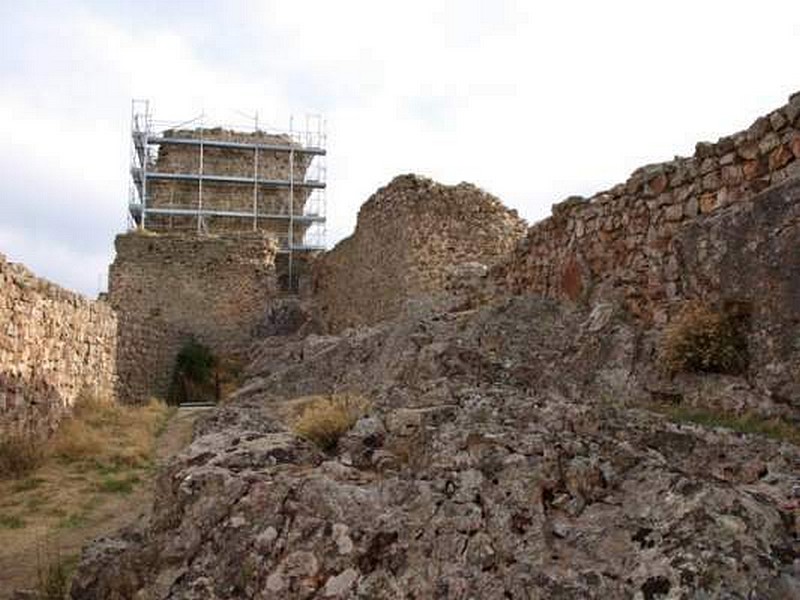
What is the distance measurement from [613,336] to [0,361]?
688cm

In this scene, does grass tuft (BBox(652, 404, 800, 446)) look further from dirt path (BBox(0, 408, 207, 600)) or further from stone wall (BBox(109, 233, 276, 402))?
stone wall (BBox(109, 233, 276, 402))

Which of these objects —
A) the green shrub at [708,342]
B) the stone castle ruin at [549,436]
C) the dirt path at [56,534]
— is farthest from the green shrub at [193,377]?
the green shrub at [708,342]

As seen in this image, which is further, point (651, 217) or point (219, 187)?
point (219, 187)

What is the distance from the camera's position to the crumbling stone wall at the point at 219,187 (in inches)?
1304

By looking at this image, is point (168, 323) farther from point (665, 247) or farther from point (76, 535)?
point (665, 247)

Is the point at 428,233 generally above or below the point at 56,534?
above

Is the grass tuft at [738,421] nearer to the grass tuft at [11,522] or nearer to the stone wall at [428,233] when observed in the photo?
the grass tuft at [11,522]

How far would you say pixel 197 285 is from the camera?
24406 mm

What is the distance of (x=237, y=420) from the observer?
9.81 meters

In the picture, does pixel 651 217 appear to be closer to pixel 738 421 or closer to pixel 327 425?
pixel 738 421

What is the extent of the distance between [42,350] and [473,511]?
30.2 feet

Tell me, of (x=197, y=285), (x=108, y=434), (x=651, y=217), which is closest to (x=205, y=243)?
(x=197, y=285)

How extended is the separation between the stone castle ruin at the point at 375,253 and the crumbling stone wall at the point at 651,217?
17 millimetres

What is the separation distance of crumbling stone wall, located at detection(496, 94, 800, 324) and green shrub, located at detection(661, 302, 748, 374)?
1.01 metres
